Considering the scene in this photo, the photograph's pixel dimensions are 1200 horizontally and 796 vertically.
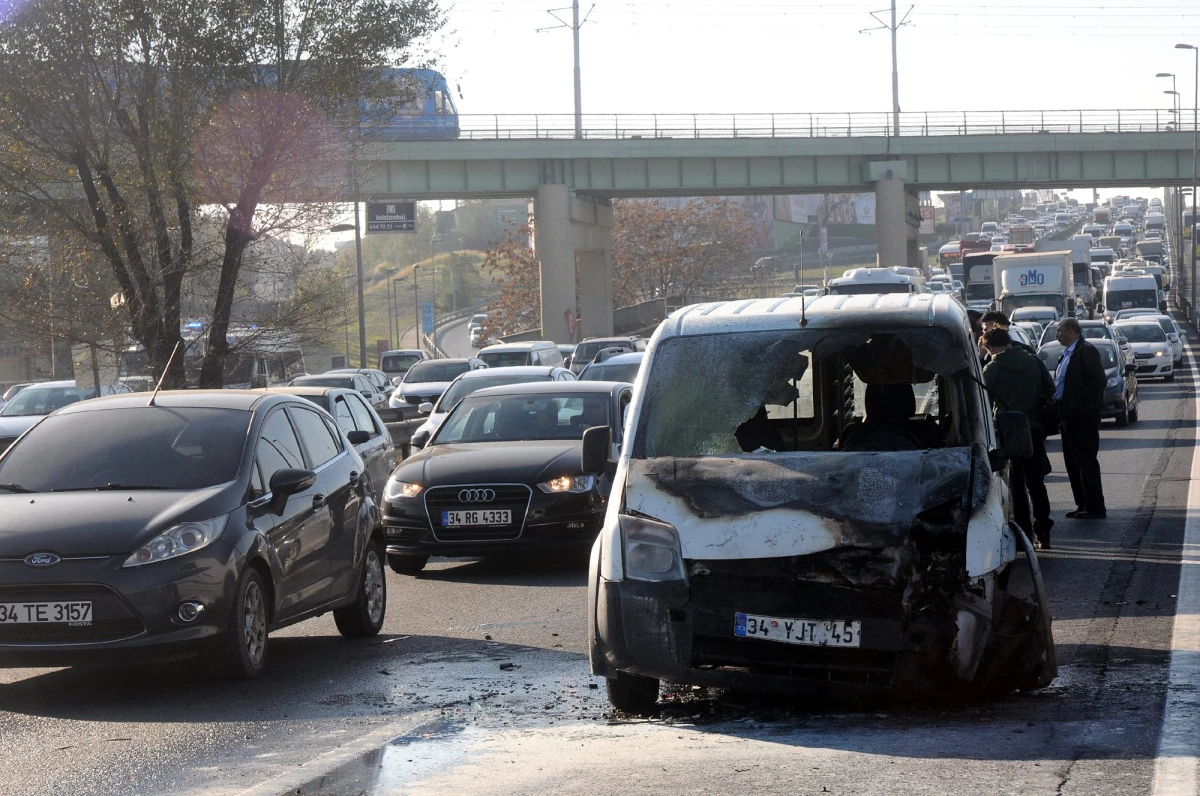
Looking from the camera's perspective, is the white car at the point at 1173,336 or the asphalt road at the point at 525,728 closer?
the asphalt road at the point at 525,728

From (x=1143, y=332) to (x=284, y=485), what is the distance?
3609 cm

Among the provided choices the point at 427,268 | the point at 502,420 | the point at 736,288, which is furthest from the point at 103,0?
the point at 427,268

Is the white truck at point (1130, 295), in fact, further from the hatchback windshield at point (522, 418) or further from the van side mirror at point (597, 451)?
the van side mirror at point (597, 451)

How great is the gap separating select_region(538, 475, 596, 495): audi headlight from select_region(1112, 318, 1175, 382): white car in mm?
30365

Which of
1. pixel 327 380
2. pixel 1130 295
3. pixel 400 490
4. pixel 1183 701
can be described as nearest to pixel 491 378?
pixel 400 490

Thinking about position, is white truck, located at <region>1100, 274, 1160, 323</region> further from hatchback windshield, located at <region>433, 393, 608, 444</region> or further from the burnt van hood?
the burnt van hood

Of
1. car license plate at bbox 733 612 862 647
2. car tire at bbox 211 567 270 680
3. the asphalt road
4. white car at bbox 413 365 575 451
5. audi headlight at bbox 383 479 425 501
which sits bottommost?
the asphalt road

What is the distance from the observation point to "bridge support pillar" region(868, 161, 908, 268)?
58.8 metres

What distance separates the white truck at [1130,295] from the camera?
61.4 meters

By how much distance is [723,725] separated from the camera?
660 cm

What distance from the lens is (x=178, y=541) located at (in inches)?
305

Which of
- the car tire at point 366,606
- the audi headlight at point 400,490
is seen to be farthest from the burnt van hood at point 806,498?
the audi headlight at point 400,490

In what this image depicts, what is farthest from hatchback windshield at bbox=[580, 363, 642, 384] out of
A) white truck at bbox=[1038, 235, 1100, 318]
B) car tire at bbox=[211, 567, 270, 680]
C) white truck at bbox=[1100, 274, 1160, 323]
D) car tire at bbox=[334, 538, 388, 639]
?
white truck at bbox=[1038, 235, 1100, 318]

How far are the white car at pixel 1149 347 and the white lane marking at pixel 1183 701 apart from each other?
3019cm
